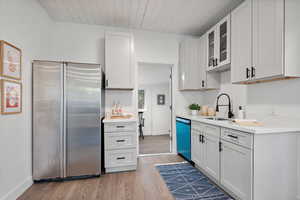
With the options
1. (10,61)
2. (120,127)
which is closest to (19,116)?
(10,61)

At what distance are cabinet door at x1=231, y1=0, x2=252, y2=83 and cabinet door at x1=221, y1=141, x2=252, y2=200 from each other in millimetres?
993

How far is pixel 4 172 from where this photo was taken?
5.51 feet

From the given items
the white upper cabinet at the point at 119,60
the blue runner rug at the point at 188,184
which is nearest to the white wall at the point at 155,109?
the white upper cabinet at the point at 119,60

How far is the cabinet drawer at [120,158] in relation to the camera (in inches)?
99.5

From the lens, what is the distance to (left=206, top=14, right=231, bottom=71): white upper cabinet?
7.88 ft

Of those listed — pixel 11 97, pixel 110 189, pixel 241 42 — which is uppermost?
pixel 241 42

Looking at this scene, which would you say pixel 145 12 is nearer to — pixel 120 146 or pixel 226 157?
pixel 120 146

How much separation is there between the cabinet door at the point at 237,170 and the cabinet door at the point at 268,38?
96cm

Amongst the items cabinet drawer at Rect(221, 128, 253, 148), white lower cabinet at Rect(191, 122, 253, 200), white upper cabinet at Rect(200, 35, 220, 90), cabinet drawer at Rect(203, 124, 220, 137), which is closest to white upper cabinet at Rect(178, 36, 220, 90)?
white upper cabinet at Rect(200, 35, 220, 90)

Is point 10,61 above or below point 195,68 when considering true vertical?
below

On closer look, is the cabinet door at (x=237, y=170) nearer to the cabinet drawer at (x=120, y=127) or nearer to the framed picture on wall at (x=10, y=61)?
the cabinet drawer at (x=120, y=127)

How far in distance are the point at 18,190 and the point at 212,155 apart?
8.48 ft

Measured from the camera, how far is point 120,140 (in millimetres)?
2572

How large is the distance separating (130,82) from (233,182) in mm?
2187
